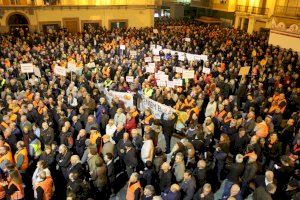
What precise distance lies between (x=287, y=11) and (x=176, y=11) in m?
27.6

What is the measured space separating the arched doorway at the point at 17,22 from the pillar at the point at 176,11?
1158 inches

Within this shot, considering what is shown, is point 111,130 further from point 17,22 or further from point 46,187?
point 17,22

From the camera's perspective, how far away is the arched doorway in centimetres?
2847

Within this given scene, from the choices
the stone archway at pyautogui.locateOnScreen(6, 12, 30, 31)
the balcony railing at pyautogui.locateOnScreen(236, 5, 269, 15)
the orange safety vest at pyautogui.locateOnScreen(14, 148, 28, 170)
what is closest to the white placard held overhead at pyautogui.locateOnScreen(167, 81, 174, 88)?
the orange safety vest at pyautogui.locateOnScreen(14, 148, 28, 170)

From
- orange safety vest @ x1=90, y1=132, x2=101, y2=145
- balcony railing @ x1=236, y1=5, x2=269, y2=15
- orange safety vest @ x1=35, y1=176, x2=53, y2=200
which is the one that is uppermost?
balcony railing @ x1=236, y1=5, x2=269, y2=15

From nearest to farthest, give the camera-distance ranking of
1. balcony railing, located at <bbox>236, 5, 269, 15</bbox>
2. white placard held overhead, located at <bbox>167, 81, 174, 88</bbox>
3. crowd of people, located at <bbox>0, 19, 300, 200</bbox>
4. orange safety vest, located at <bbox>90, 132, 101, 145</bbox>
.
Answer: crowd of people, located at <bbox>0, 19, 300, 200</bbox> → orange safety vest, located at <bbox>90, 132, 101, 145</bbox> → white placard held overhead, located at <bbox>167, 81, 174, 88</bbox> → balcony railing, located at <bbox>236, 5, 269, 15</bbox>

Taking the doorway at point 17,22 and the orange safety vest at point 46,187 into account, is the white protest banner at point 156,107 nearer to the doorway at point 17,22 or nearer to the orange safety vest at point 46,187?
the orange safety vest at point 46,187

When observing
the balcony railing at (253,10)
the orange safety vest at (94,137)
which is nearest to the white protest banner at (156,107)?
the orange safety vest at (94,137)

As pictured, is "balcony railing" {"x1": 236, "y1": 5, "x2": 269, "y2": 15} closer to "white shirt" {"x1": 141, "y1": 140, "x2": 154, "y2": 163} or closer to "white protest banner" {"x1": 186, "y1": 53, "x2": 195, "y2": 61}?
"white protest banner" {"x1": 186, "y1": 53, "x2": 195, "y2": 61}

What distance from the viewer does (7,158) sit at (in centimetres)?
714

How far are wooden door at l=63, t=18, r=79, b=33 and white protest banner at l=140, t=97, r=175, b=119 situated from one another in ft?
73.0

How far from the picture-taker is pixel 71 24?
102 feet

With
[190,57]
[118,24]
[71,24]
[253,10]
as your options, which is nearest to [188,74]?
[190,57]

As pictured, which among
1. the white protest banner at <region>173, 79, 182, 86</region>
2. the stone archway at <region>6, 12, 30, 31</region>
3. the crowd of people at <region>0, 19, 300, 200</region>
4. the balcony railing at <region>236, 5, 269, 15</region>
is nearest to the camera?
the crowd of people at <region>0, 19, 300, 200</region>
